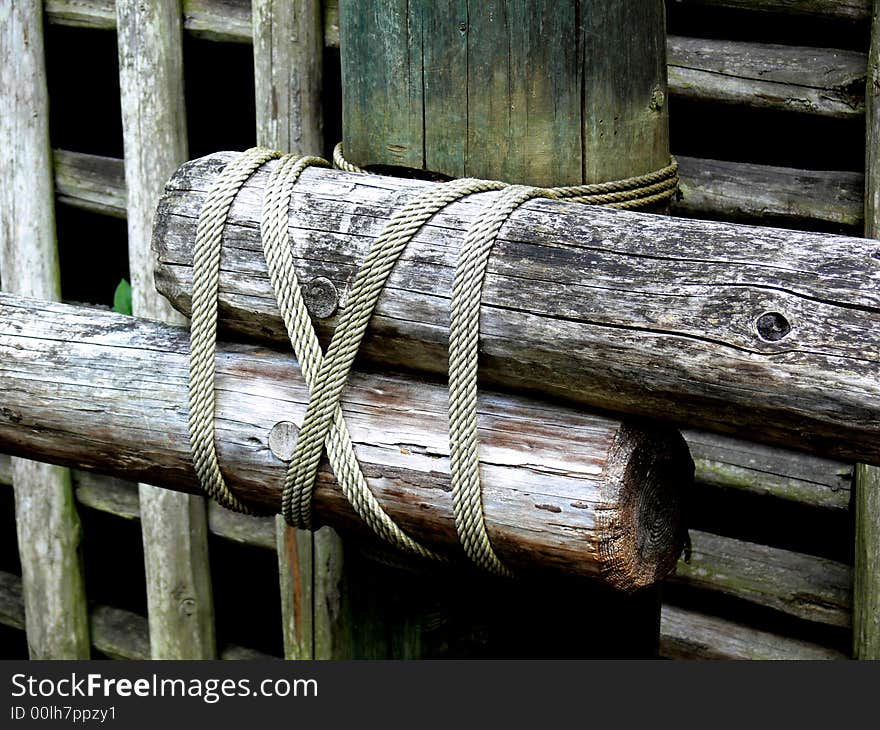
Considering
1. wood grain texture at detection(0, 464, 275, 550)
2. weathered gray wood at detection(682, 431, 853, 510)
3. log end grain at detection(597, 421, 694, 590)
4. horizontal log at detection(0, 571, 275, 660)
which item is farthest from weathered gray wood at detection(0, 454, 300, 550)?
log end grain at detection(597, 421, 694, 590)

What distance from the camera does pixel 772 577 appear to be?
2504 mm

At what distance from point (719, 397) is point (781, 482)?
3.62 feet

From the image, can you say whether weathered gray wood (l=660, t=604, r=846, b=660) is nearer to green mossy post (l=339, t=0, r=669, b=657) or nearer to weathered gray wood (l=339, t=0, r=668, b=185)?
green mossy post (l=339, t=0, r=669, b=657)

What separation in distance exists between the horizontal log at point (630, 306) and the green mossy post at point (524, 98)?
13 centimetres

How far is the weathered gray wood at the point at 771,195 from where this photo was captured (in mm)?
2264

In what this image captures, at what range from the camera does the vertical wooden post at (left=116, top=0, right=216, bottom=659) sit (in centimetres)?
269

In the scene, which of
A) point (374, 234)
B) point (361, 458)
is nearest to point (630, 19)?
point (374, 234)

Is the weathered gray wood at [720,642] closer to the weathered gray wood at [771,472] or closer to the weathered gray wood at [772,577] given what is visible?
the weathered gray wood at [772,577]

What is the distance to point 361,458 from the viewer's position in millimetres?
1599

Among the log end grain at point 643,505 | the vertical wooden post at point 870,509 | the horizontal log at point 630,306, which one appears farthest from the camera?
the vertical wooden post at point 870,509

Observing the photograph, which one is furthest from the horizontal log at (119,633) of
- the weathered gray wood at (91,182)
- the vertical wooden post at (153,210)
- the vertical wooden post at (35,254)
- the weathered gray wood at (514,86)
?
the weathered gray wood at (514,86)

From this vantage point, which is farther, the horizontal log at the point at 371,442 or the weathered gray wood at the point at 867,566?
the weathered gray wood at the point at 867,566

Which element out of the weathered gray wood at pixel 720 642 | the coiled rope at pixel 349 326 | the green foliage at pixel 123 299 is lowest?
the weathered gray wood at pixel 720 642

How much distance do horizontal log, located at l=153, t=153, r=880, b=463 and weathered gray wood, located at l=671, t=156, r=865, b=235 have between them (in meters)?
0.90
